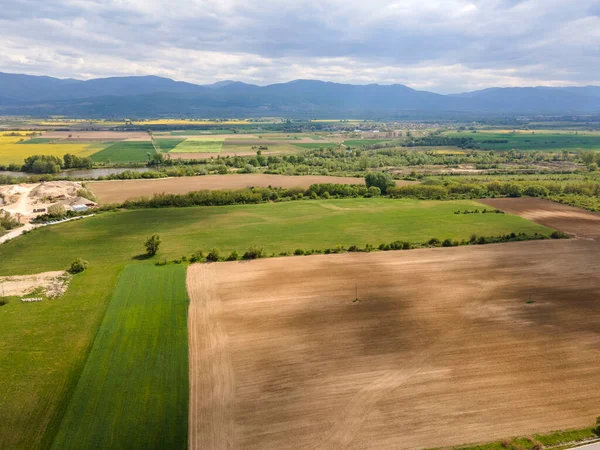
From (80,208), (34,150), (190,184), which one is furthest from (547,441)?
(34,150)

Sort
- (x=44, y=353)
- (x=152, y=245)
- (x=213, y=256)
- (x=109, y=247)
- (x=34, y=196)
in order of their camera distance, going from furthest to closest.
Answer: (x=34, y=196)
(x=109, y=247)
(x=152, y=245)
(x=213, y=256)
(x=44, y=353)

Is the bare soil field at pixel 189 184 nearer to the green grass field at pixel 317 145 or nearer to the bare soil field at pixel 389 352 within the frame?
the bare soil field at pixel 389 352

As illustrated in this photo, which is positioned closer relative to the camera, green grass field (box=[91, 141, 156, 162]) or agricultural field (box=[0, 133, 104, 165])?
agricultural field (box=[0, 133, 104, 165])

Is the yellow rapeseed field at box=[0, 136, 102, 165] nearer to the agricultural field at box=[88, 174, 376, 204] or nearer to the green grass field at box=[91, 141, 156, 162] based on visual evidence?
the green grass field at box=[91, 141, 156, 162]

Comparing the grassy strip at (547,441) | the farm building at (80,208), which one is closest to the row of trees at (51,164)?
the farm building at (80,208)

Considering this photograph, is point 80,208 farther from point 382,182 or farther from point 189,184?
point 382,182

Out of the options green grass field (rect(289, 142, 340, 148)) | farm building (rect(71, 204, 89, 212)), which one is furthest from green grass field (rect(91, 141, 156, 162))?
farm building (rect(71, 204, 89, 212))
